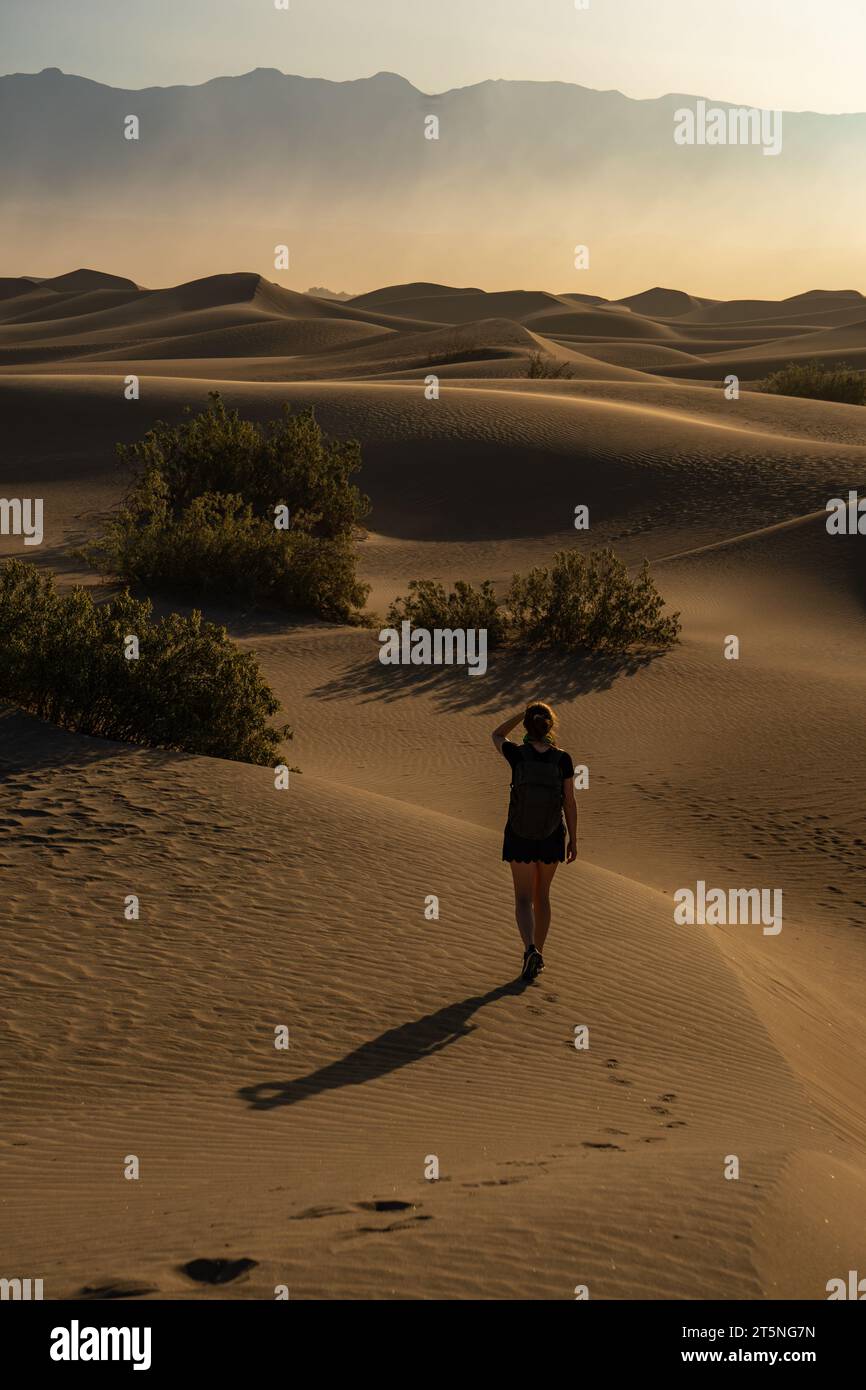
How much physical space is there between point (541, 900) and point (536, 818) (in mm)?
501

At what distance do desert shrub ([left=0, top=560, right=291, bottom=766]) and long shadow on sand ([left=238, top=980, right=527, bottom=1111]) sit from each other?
4.65m

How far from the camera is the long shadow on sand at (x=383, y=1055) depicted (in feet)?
20.4

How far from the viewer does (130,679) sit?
11125 millimetres

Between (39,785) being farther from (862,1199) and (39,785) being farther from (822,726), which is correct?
(822,726)

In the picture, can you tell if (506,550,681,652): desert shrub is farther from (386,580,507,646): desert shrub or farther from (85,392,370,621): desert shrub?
(85,392,370,621): desert shrub

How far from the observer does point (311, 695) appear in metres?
16.7

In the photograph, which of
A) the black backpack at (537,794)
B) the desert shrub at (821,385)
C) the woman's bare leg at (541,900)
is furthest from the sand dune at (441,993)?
the desert shrub at (821,385)

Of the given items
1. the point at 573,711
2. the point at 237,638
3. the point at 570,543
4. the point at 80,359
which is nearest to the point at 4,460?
the point at 570,543

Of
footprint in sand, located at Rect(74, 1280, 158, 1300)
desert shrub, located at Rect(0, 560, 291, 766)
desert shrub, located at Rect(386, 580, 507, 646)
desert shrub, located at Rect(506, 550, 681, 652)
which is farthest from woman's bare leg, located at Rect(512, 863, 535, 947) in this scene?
desert shrub, located at Rect(386, 580, 507, 646)

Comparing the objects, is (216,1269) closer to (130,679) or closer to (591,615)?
(130,679)

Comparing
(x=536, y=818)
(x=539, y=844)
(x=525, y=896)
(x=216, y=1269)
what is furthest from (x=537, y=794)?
(x=216, y=1269)

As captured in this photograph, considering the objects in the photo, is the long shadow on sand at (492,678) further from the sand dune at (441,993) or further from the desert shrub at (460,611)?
the desert shrub at (460,611)

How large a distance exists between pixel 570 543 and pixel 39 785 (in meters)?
20.3

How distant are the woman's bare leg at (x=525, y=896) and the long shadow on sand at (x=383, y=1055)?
0.39 meters
